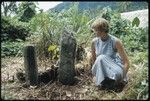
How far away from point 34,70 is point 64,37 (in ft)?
2.26

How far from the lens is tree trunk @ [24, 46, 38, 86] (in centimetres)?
605

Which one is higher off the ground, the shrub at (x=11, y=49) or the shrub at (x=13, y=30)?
the shrub at (x=13, y=30)

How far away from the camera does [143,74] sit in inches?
227

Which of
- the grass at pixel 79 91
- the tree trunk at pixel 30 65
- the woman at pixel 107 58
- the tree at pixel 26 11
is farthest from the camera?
the tree at pixel 26 11

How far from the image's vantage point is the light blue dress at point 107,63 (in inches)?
230

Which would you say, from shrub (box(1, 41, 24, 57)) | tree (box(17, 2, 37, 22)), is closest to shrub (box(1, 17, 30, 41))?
shrub (box(1, 41, 24, 57))

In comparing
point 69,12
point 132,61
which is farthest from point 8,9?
point 132,61

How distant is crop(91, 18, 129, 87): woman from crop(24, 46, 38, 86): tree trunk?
917 mm

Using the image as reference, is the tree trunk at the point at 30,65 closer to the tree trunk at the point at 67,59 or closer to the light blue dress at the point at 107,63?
the tree trunk at the point at 67,59

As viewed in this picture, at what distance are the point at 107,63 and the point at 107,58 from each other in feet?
0.32

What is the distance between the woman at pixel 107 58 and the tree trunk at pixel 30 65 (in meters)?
0.92

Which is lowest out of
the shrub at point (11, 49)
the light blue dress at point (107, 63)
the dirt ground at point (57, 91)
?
the dirt ground at point (57, 91)

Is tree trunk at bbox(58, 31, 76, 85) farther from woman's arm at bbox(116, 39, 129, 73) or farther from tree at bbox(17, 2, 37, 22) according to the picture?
tree at bbox(17, 2, 37, 22)

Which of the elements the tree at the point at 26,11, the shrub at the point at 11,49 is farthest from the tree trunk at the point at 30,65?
the tree at the point at 26,11
